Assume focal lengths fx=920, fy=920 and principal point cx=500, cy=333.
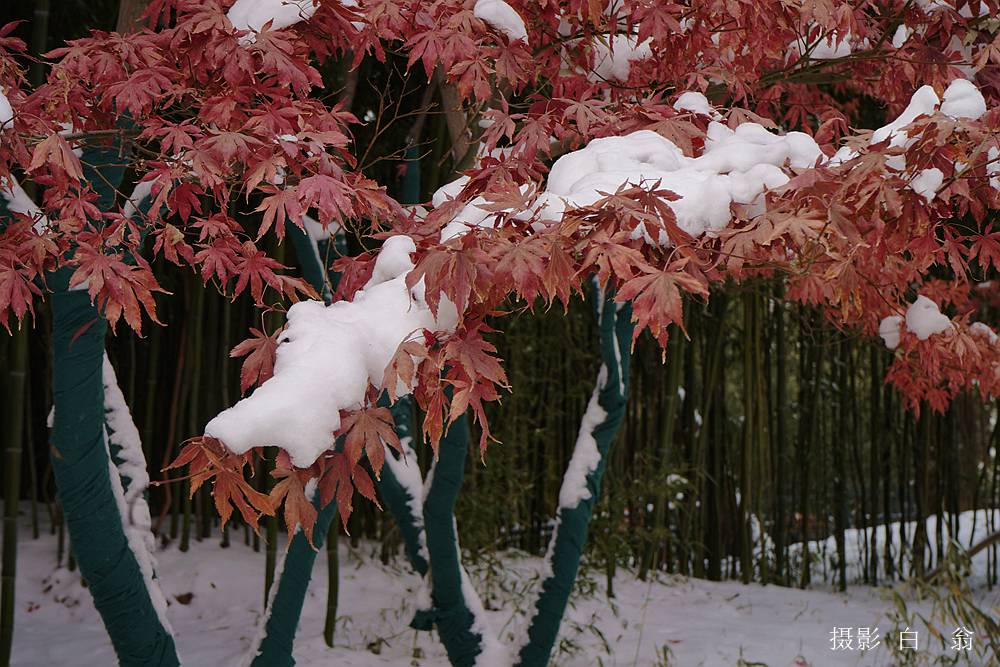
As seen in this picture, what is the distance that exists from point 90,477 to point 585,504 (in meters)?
1.14

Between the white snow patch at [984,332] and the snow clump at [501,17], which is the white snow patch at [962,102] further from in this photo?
the white snow patch at [984,332]

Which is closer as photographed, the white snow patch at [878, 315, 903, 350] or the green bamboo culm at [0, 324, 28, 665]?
the green bamboo culm at [0, 324, 28, 665]

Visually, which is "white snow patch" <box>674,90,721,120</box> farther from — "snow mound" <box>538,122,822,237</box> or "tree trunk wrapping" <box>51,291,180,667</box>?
"tree trunk wrapping" <box>51,291,180,667</box>

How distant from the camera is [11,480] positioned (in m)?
2.73

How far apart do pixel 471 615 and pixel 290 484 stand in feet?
4.24

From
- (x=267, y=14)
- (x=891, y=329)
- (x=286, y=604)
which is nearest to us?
(x=267, y=14)

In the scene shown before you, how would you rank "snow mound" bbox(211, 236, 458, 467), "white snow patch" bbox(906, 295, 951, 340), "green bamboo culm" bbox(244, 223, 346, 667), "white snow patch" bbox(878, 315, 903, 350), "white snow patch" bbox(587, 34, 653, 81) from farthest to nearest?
1. "white snow patch" bbox(878, 315, 903, 350)
2. "white snow patch" bbox(906, 295, 951, 340)
3. "white snow patch" bbox(587, 34, 653, 81)
4. "green bamboo culm" bbox(244, 223, 346, 667)
5. "snow mound" bbox(211, 236, 458, 467)

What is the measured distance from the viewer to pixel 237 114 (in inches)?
61.3

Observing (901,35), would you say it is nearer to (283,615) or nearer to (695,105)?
(695,105)

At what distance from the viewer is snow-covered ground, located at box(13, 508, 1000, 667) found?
9.20 feet

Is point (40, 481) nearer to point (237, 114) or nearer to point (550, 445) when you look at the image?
point (550, 445)

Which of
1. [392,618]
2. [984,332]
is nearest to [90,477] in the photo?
[392,618]

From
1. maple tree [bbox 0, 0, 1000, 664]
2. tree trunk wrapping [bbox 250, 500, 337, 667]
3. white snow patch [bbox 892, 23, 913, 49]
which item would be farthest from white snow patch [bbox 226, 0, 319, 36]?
white snow patch [bbox 892, 23, 913, 49]

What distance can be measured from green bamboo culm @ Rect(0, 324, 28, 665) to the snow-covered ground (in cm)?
17
